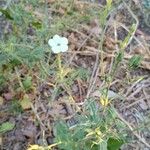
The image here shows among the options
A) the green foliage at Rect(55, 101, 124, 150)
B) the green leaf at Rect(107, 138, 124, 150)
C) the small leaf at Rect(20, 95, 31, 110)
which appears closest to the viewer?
the green foliage at Rect(55, 101, 124, 150)

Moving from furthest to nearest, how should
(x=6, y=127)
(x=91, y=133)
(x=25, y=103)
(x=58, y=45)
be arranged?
(x=25, y=103)
(x=6, y=127)
(x=58, y=45)
(x=91, y=133)

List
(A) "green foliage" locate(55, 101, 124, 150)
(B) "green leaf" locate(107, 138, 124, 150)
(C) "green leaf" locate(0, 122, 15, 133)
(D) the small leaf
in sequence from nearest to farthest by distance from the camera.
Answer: (A) "green foliage" locate(55, 101, 124, 150) < (B) "green leaf" locate(107, 138, 124, 150) < (C) "green leaf" locate(0, 122, 15, 133) < (D) the small leaf

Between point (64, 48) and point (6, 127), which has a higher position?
point (64, 48)

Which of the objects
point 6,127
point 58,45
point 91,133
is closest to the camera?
point 91,133

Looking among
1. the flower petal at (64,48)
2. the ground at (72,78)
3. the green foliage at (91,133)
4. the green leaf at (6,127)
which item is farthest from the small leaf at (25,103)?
the flower petal at (64,48)

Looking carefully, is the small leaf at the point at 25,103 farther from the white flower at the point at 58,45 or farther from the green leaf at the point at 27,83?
the white flower at the point at 58,45

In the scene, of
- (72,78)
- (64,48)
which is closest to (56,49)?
(64,48)

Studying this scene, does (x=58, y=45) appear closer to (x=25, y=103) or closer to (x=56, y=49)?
(x=56, y=49)

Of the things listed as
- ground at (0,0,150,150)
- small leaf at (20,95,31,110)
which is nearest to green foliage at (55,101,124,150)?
ground at (0,0,150,150)

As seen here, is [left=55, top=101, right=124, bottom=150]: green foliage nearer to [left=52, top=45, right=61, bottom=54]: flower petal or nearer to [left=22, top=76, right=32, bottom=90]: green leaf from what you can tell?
[left=52, top=45, right=61, bottom=54]: flower petal

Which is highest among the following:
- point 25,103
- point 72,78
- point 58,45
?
point 58,45
